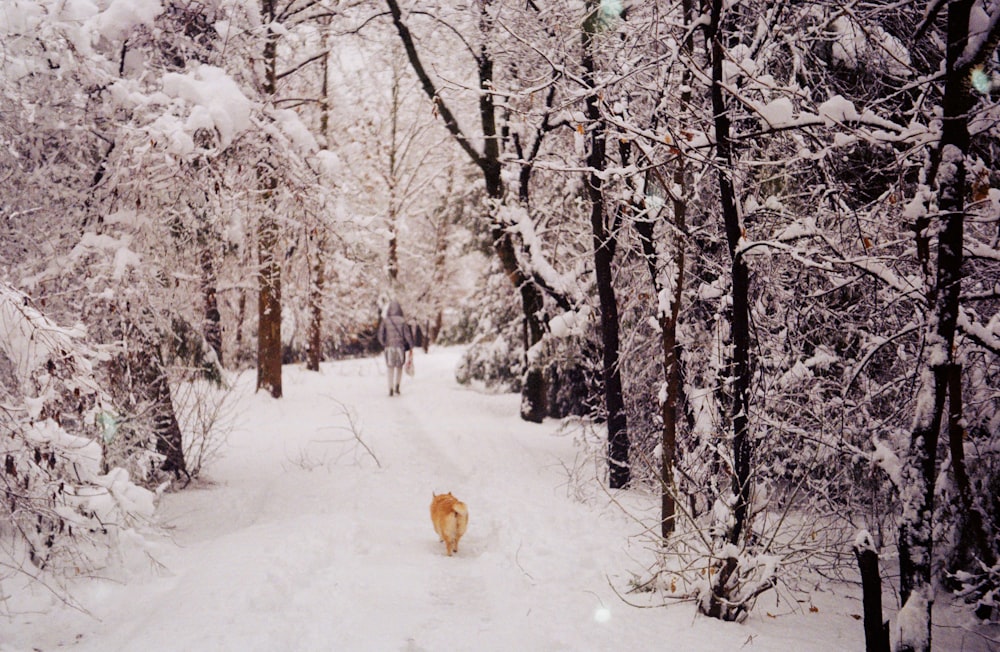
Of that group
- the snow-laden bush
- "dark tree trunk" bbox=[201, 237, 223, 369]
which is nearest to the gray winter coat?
"dark tree trunk" bbox=[201, 237, 223, 369]

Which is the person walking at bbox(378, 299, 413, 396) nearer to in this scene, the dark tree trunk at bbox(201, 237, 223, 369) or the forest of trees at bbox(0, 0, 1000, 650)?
the dark tree trunk at bbox(201, 237, 223, 369)

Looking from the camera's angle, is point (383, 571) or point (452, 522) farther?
point (452, 522)

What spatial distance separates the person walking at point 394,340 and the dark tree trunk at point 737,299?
11.9m

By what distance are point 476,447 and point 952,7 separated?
8299 millimetres

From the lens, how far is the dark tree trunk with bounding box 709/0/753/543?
14.6 ft

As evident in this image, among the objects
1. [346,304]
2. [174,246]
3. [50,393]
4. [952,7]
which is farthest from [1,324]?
[346,304]

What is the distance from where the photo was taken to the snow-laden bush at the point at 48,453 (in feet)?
12.8

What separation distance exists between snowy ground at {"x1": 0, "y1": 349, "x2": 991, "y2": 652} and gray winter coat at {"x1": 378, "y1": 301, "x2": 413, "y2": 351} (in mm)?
5858

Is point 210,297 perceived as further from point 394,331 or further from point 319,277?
point 319,277

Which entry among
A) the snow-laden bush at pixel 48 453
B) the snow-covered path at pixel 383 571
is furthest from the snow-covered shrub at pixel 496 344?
the snow-laden bush at pixel 48 453

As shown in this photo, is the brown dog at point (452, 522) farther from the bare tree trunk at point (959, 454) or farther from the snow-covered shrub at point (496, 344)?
the snow-covered shrub at point (496, 344)

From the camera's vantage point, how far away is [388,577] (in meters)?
5.60

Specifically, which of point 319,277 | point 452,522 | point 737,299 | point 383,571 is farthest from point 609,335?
point 319,277

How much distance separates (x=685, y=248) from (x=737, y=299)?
191 centimetres
